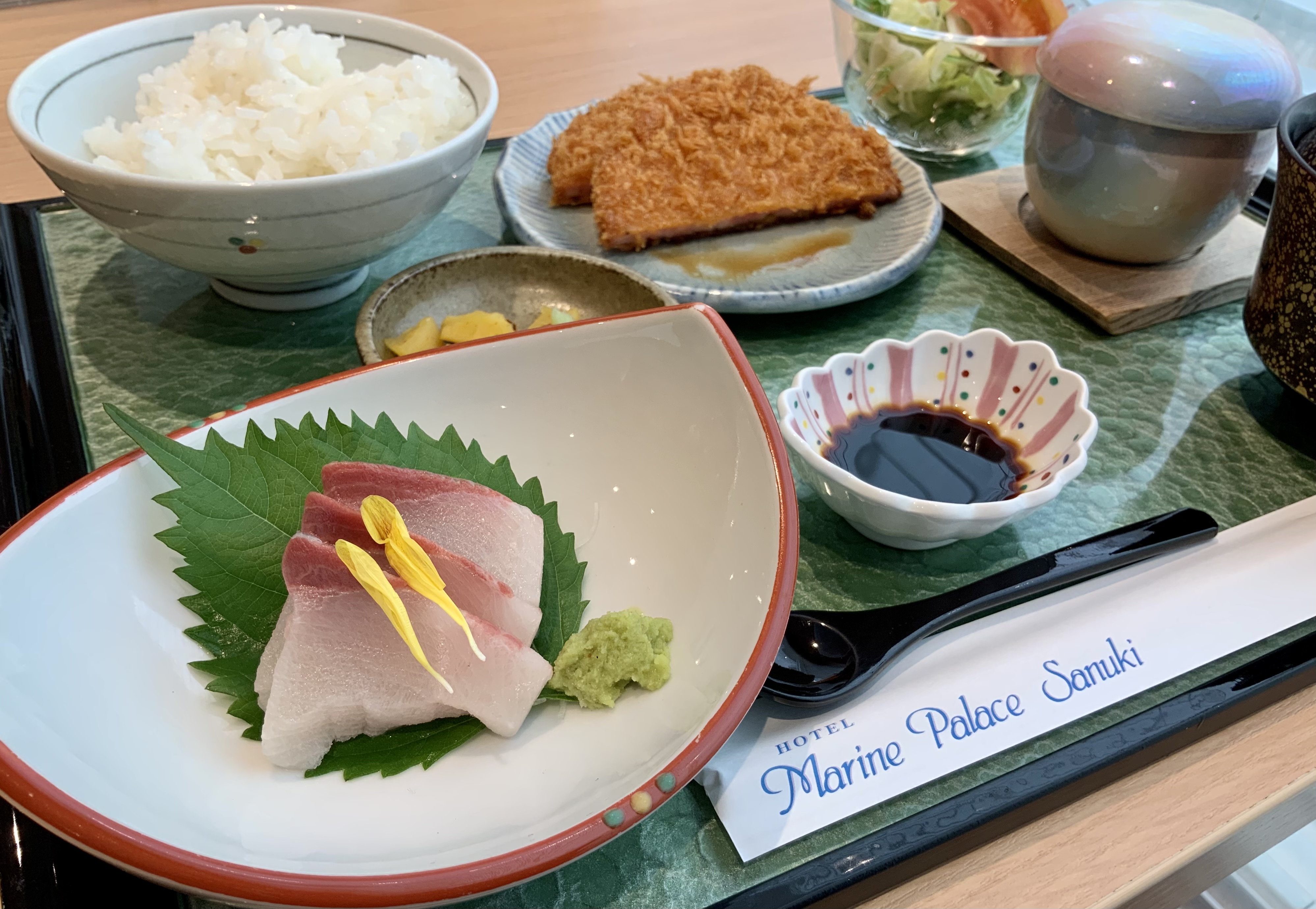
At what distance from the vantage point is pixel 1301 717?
93 centimetres

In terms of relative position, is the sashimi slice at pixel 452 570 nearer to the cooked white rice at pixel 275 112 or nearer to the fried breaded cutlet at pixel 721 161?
the cooked white rice at pixel 275 112

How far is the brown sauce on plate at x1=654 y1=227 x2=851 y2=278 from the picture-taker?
4.98 feet

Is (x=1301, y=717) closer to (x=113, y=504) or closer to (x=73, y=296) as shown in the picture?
(x=113, y=504)

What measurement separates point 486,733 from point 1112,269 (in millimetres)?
1350

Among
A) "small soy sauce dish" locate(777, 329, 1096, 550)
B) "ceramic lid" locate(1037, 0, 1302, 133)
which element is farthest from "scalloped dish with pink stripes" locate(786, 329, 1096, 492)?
"ceramic lid" locate(1037, 0, 1302, 133)

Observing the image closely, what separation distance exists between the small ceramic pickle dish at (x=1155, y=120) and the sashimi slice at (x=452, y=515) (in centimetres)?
112

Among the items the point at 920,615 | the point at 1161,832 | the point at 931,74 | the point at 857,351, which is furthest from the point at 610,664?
the point at 931,74

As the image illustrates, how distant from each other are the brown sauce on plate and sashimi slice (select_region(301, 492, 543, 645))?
0.86 meters

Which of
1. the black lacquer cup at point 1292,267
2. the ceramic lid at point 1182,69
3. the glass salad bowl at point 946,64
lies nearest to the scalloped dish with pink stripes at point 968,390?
A: the black lacquer cup at point 1292,267

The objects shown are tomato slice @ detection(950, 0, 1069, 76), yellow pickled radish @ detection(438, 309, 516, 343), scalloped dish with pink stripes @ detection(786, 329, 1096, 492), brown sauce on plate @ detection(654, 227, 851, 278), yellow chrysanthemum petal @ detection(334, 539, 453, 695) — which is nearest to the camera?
yellow chrysanthemum petal @ detection(334, 539, 453, 695)

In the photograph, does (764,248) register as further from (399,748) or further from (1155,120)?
(399,748)

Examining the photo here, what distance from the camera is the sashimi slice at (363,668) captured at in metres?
0.70

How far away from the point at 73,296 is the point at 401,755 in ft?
3.57

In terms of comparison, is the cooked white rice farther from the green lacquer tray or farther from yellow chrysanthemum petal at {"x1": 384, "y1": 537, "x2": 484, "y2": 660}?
yellow chrysanthemum petal at {"x1": 384, "y1": 537, "x2": 484, "y2": 660}
